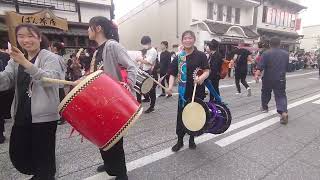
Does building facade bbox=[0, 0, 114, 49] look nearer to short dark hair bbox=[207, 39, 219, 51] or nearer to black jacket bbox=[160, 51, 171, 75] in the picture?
black jacket bbox=[160, 51, 171, 75]

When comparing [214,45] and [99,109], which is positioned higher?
[214,45]

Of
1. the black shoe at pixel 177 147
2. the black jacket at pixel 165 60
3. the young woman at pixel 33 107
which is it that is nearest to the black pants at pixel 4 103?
the young woman at pixel 33 107

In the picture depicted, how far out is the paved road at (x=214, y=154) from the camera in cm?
302

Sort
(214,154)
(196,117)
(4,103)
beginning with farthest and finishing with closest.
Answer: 1. (4,103)
2. (214,154)
3. (196,117)

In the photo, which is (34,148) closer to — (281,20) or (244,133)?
(244,133)

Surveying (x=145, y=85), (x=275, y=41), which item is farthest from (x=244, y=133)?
(x=275, y=41)

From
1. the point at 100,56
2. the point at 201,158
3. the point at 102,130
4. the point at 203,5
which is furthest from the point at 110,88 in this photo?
the point at 203,5

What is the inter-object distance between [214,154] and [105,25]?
226 centimetres

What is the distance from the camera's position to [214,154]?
3543 millimetres

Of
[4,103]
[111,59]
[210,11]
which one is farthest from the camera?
[210,11]

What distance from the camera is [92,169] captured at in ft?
10.2

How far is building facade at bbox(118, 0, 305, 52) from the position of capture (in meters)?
17.8

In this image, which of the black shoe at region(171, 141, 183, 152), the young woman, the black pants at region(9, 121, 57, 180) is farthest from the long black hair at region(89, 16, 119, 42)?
the black shoe at region(171, 141, 183, 152)

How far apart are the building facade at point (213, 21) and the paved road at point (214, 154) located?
13102mm
